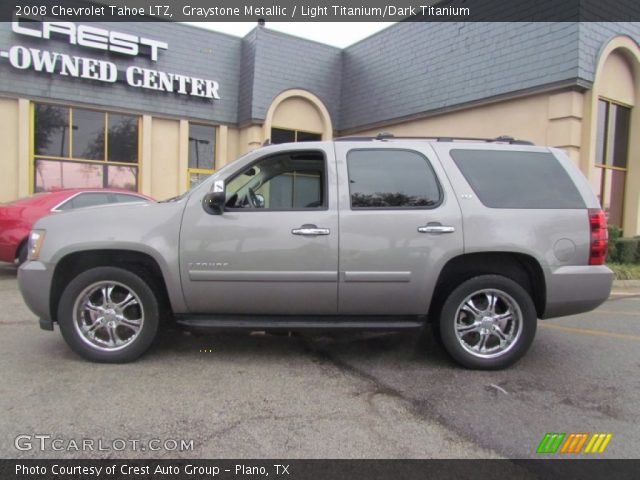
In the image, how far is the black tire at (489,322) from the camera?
3.97m

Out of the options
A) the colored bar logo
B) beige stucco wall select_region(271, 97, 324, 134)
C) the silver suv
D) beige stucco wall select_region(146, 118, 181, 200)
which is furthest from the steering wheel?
beige stucco wall select_region(271, 97, 324, 134)

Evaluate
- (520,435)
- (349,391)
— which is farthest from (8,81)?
(520,435)

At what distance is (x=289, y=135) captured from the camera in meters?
15.7

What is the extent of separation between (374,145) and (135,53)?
11727 mm

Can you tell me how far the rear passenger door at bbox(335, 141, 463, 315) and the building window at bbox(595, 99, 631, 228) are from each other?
32.2 feet

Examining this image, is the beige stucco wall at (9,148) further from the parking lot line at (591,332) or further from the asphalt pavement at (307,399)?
the parking lot line at (591,332)

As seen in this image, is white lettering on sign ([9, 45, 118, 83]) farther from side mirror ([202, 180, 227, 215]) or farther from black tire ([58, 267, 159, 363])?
side mirror ([202, 180, 227, 215])

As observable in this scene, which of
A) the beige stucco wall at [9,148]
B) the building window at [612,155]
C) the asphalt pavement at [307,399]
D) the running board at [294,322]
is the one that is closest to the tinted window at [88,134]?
the beige stucco wall at [9,148]

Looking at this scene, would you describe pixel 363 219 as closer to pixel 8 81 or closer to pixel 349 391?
pixel 349 391

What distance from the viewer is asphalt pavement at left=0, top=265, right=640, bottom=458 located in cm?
280

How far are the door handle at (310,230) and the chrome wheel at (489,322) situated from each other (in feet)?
4.33

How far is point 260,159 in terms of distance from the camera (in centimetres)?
419

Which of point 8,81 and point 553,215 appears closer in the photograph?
point 553,215

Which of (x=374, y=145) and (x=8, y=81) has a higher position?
(x=8, y=81)
